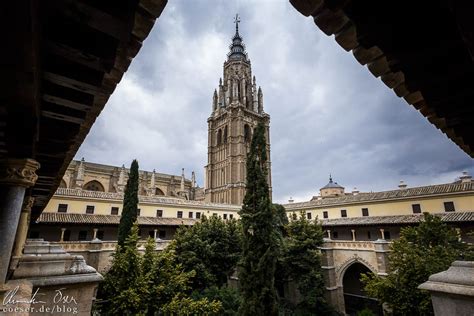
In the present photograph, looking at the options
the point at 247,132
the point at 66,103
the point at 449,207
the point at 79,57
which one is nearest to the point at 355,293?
the point at 449,207

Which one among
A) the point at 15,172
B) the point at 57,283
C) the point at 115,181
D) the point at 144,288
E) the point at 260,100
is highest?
the point at 260,100

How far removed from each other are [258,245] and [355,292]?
49.6 feet

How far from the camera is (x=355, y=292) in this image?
22500mm

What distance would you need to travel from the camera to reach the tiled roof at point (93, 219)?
18.5 metres

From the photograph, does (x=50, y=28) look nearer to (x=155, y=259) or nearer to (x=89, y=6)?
(x=89, y=6)

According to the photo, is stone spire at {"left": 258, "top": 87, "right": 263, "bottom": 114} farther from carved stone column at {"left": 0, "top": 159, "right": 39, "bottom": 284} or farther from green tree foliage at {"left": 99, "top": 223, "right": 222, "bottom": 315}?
carved stone column at {"left": 0, "top": 159, "right": 39, "bottom": 284}

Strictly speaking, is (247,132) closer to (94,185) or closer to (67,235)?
(94,185)

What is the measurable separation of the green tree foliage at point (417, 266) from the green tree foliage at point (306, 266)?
16.1 feet

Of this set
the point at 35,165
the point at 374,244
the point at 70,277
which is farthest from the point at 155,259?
the point at 374,244

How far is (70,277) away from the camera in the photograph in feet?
14.6

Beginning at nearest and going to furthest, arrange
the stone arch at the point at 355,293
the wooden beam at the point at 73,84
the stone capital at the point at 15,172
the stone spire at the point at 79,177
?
the wooden beam at the point at 73,84 → the stone capital at the point at 15,172 → the stone arch at the point at 355,293 → the stone spire at the point at 79,177

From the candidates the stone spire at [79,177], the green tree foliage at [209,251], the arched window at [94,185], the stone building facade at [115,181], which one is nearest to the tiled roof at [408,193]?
the green tree foliage at [209,251]

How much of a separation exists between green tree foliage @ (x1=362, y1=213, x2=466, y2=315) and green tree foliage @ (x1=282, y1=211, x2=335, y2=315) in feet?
16.1

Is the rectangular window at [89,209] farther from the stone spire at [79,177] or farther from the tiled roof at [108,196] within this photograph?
the stone spire at [79,177]
